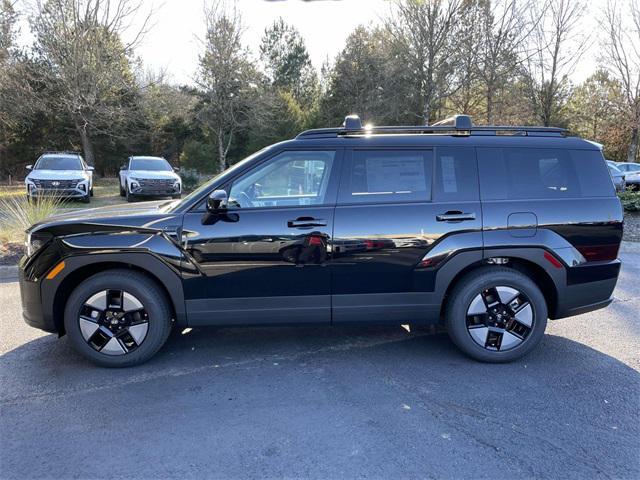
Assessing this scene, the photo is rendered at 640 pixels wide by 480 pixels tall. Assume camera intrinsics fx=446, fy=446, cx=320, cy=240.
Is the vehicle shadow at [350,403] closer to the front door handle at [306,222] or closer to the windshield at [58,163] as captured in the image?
the front door handle at [306,222]

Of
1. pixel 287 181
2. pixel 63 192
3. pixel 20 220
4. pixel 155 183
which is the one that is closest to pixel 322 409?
pixel 287 181

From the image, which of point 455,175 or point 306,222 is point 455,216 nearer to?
point 455,175

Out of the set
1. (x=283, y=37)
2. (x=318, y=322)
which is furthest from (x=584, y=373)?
(x=283, y=37)

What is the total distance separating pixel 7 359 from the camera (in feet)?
12.8

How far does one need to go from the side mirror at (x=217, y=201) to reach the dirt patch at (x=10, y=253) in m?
5.18

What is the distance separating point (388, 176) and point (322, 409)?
6.35 feet

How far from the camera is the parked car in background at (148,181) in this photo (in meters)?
14.3

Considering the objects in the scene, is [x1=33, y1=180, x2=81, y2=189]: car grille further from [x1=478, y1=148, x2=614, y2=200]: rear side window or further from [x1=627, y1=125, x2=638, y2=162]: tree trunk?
[x1=627, y1=125, x2=638, y2=162]: tree trunk

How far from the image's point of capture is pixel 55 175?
1302cm

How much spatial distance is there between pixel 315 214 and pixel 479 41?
19.3 metres

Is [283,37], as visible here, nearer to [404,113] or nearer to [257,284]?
[404,113]

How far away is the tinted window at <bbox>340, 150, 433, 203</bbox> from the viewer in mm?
3744

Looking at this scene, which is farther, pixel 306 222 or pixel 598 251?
pixel 598 251

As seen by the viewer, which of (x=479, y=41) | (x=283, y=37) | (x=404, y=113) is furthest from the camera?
(x=283, y=37)
